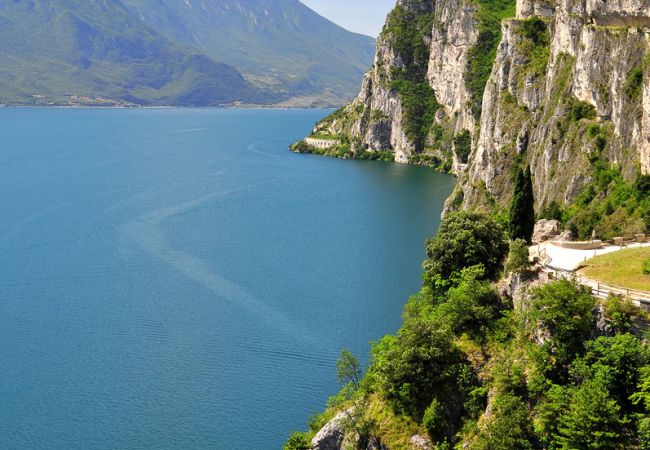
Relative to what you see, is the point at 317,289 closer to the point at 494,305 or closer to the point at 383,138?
the point at 494,305

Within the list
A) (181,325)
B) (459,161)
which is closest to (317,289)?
(181,325)

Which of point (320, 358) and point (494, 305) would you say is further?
point (320, 358)

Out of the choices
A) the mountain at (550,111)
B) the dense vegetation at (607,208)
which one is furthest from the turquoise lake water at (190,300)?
the dense vegetation at (607,208)

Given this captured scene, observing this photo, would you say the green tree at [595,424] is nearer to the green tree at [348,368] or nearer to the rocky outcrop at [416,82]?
the green tree at [348,368]

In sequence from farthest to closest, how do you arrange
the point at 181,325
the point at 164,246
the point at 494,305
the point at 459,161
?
the point at 459,161
the point at 164,246
the point at 181,325
the point at 494,305

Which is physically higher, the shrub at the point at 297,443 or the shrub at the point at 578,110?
the shrub at the point at 578,110

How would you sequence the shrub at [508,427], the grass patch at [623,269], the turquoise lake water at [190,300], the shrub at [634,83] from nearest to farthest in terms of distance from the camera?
the shrub at [508,427], the grass patch at [623,269], the turquoise lake water at [190,300], the shrub at [634,83]

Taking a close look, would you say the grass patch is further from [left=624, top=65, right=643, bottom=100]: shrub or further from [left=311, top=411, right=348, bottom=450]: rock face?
[left=624, top=65, right=643, bottom=100]: shrub
